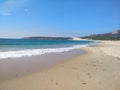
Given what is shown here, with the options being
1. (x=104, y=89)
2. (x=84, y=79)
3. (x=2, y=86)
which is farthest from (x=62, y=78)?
(x=2, y=86)

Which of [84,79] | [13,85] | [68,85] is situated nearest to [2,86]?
[13,85]

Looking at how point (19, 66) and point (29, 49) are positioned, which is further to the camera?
point (29, 49)

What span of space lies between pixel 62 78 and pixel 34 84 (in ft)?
4.69

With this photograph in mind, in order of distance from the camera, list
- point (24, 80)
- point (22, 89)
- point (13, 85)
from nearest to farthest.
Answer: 1. point (22, 89)
2. point (13, 85)
3. point (24, 80)

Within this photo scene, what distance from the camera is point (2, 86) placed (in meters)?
5.90

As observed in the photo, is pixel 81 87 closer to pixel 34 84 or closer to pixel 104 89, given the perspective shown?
pixel 104 89

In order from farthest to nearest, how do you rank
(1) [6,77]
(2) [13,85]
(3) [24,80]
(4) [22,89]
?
(1) [6,77], (3) [24,80], (2) [13,85], (4) [22,89]

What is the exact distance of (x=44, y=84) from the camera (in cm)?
627

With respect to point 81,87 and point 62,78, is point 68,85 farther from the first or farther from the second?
point 62,78

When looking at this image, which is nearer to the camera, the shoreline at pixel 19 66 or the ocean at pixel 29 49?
the shoreline at pixel 19 66

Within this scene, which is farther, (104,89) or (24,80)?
(24,80)

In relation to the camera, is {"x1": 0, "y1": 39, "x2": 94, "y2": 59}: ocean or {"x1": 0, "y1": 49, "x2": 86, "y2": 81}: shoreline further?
{"x1": 0, "y1": 39, "x2": 94, "y2": 59}: ocean

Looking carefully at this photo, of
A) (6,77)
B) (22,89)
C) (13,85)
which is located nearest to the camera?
(22,89)

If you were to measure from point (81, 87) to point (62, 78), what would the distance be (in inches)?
54.2
